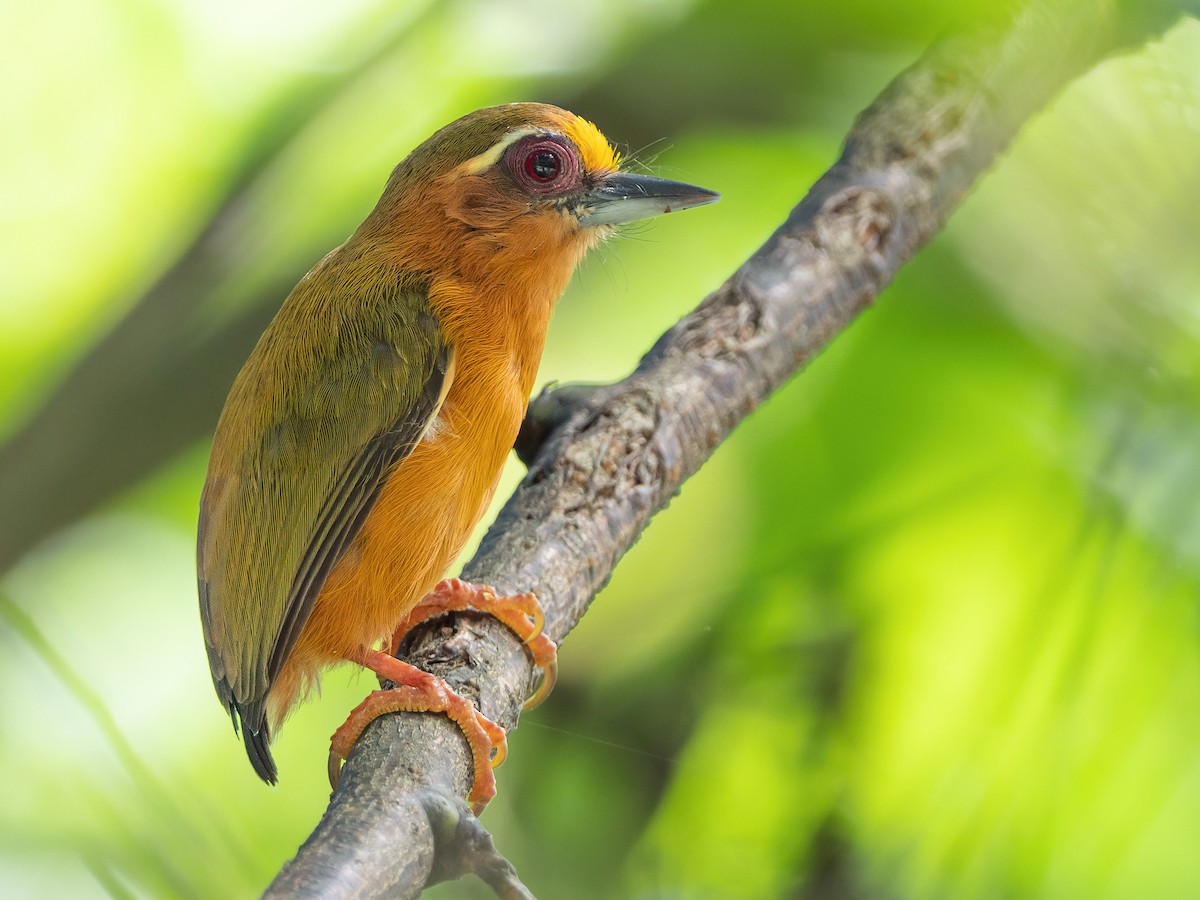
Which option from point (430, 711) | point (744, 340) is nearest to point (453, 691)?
point (430, 711)

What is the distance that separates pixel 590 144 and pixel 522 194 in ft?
0.70

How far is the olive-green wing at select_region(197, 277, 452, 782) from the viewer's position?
94.7 inches

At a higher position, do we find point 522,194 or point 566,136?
point 566,136

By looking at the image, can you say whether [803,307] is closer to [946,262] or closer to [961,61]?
[946,262]

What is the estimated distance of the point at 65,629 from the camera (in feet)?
9.92

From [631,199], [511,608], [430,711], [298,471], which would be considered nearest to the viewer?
[430,711]

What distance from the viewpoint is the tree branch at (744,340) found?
240cm

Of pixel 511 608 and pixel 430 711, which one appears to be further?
pixel 511 608

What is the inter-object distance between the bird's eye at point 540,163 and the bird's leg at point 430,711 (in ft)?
3.73

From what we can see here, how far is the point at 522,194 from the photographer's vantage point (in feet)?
8.91

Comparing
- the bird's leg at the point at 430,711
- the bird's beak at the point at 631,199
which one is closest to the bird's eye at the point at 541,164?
the bird's beak at the point at 631,199

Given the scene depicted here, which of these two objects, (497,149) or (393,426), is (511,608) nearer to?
(393,426)

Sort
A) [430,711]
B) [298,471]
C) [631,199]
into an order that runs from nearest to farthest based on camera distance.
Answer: [430,711] < [298,471] < [631,199]

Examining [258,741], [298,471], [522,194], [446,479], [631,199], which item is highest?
[631,199]
